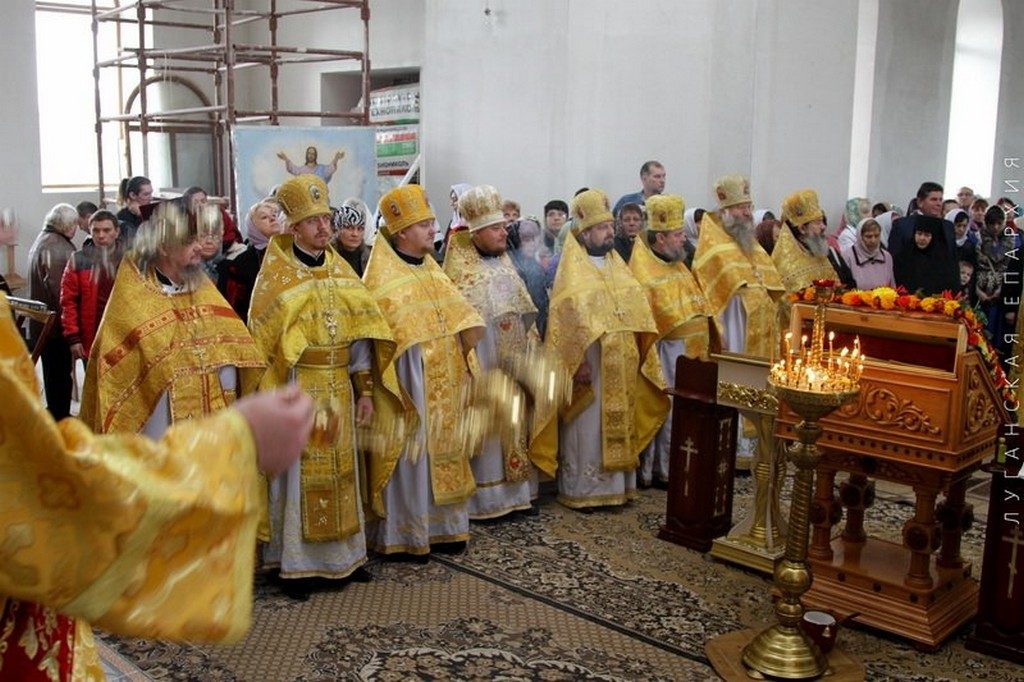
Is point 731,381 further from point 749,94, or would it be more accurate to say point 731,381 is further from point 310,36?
point 310,36

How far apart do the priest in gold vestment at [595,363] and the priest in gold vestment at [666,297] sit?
26 centimetres

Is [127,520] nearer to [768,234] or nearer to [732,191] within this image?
[732,191]

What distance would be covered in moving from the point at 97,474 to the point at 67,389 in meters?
5.81

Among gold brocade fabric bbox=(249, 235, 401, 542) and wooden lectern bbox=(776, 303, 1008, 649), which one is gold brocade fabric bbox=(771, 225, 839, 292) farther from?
gold brocade fabric bbox=(249, 235, 401, 542)

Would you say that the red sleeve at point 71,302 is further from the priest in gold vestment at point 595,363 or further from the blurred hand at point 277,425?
the blurred hand at point 277,425

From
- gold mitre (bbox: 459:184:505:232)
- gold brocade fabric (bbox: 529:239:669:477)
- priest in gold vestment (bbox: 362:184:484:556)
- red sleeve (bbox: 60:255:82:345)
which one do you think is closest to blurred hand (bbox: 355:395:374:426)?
priest in gold vestment (bbox: 362:184:484:556)

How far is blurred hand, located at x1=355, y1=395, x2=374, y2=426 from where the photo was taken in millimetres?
4551

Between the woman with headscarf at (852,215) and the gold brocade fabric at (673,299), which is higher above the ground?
the woman with headscarf at (852,215)

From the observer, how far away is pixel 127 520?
118 centimetres

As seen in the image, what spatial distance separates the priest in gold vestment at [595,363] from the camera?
558cm


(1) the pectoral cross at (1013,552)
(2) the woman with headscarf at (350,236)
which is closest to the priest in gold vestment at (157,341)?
(2) the woman with headscarf at (350,236)

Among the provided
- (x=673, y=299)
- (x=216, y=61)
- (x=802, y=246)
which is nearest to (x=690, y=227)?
(x=802, y=246)

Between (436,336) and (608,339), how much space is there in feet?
3.87

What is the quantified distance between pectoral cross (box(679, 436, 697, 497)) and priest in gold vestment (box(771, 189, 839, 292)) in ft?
7.39
